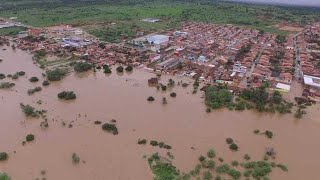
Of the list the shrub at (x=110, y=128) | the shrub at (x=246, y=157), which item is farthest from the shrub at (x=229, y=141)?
the shrub at (x=110, y=128)

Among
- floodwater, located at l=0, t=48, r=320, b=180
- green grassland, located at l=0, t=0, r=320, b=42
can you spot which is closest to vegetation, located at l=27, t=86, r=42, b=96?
floodwater, located at l=0, t=48, r=320, b=180

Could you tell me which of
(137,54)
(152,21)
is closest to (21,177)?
(137,54)

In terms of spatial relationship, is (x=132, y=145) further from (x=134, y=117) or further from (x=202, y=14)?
(x=202, y=14)

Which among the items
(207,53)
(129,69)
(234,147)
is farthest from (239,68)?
(234,147)

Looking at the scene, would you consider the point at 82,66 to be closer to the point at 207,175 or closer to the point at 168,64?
the point at 168,64

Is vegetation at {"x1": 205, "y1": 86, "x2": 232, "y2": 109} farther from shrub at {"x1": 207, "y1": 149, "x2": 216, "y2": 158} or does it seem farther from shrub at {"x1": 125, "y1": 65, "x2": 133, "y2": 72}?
shrub at {"x1": 125, "y1": 65, "x2": 133, "y2": 72}

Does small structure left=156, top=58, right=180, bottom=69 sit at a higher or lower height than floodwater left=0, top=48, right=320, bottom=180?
higher
